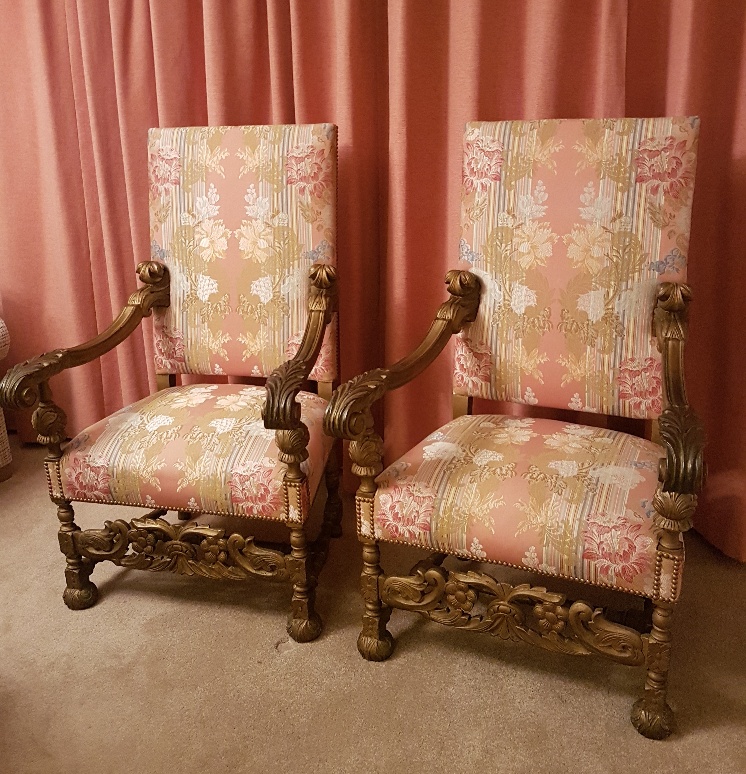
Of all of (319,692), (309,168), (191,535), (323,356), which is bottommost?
(319,692)

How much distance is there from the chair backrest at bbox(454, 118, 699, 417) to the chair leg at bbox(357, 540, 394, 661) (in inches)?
19.6

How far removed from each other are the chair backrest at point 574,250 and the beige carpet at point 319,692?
582 mm

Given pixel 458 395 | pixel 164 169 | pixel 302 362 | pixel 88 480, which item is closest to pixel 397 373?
pixel 302 362

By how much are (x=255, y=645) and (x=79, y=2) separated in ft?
6.43

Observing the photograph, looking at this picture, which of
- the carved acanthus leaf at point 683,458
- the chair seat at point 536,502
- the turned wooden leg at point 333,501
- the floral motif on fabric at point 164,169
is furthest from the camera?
the turned wooden leg at point 333,501

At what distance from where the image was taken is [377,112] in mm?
2043

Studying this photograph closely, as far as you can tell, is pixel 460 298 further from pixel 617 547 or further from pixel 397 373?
pixel 617 547

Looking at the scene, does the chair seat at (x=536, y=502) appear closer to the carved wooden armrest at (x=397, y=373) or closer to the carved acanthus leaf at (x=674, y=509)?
the carved acanthus leaf at (x=674, y=509)

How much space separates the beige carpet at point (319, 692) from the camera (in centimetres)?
134

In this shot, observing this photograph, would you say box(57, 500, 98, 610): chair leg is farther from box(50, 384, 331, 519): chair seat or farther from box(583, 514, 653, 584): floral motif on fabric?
box(583, 514, 653, 584): floral motif on fabric

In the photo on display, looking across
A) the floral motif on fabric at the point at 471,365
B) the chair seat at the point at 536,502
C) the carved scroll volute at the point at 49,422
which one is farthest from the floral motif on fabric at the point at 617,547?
the carved scroll volute at the point at 49,422

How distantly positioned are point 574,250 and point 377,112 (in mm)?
789

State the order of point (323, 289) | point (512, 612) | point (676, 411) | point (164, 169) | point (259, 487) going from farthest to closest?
point (164, 169)
point (323, 289)
point (259, 487)
point (512, 612)
point (676, 411)

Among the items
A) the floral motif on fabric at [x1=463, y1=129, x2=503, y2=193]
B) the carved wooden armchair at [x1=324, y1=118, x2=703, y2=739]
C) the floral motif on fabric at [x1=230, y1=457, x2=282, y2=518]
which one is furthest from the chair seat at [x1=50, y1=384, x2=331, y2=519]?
the floral motif on fabric at [x1=463, y1=129, x2=503, y2=193]
